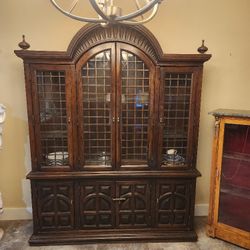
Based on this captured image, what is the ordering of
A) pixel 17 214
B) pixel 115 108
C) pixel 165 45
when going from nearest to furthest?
pixel 115 108
pixel 165 45
pixel 17 214

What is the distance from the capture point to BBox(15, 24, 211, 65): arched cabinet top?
2062mm

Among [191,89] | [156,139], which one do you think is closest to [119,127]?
[156,139]

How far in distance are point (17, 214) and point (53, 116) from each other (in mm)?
1433

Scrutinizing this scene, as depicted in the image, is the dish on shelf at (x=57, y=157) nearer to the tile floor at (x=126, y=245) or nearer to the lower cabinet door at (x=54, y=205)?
the lower cabinet door at (x=54, y=205)

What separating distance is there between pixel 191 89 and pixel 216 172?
0.91 meters

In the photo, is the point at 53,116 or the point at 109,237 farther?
the point at 109,237

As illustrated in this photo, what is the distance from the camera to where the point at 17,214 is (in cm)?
278

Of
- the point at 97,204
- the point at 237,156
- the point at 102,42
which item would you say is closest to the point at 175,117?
the point at 237,156

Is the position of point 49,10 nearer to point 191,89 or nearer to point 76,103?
point 76,103

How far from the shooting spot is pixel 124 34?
210 cm

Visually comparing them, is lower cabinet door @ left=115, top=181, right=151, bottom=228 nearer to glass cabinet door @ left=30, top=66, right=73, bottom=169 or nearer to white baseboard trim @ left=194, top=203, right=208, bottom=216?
glass cabinet door @ left=30, top=66, right=73, bottom=169

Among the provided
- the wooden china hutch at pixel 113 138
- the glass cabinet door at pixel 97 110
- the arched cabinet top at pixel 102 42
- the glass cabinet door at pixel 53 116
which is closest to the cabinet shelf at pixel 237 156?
the wooden china hutch at pixel 113 138

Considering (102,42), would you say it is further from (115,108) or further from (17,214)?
(17,214)

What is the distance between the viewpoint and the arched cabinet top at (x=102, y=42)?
206 cm
